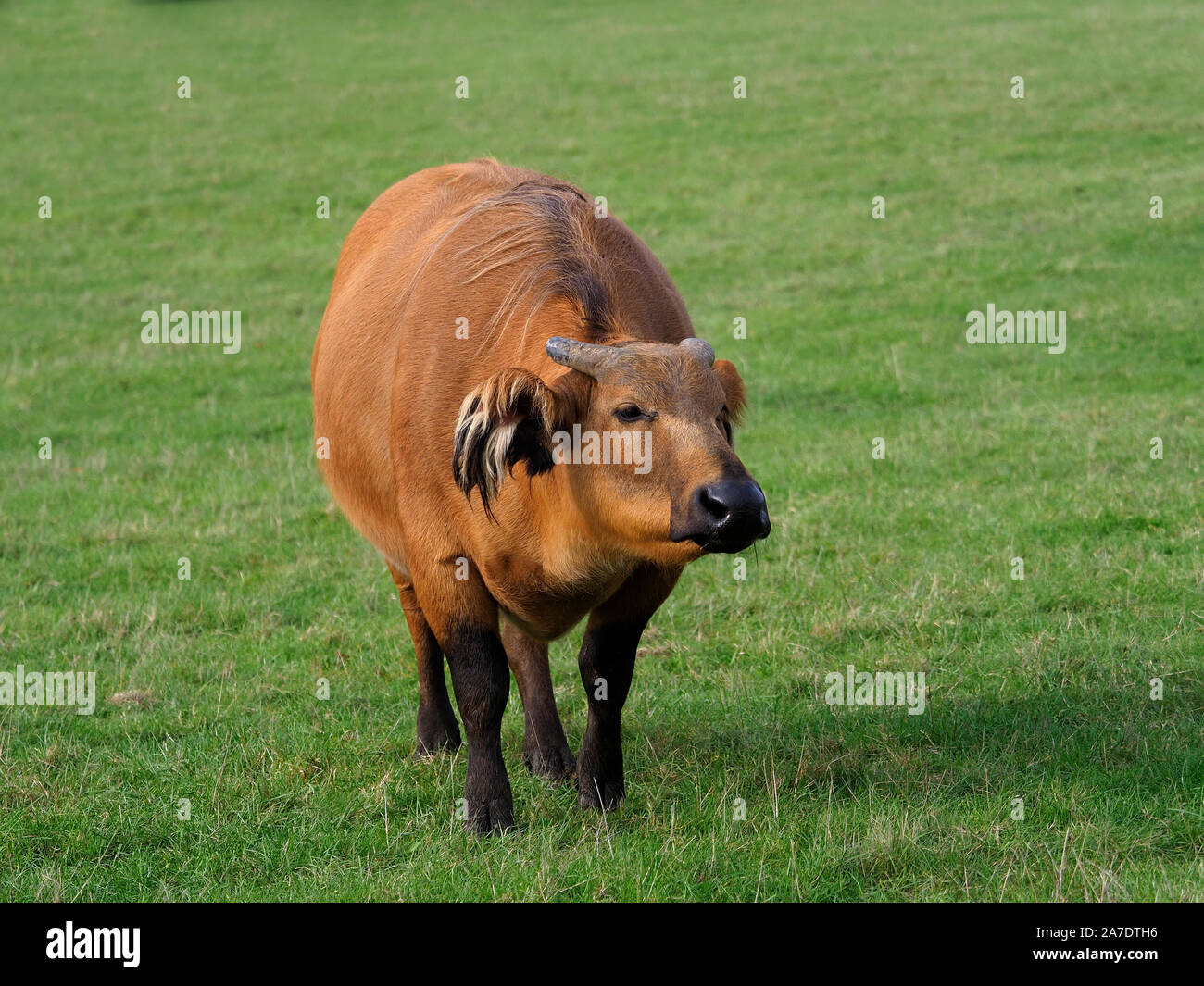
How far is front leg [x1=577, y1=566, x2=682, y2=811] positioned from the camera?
557 cm

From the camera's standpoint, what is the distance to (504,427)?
15.8 feet

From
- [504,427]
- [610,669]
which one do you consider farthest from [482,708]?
[504,427]

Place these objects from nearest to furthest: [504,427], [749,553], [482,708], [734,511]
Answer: [734,511] → [504,427] → [482,708] → [749,553]

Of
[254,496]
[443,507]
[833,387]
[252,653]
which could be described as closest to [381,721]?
[252,653]

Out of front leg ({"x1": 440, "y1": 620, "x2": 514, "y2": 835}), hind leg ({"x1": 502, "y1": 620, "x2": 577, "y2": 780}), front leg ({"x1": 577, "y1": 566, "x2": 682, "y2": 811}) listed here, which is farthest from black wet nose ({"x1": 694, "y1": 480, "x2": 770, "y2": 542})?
hind leg ({"x1": 502, "y1": 620, "x2": 577, "y2": 780})

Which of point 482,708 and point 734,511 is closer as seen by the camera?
point 734,511

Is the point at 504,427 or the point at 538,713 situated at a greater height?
the point at 504,427

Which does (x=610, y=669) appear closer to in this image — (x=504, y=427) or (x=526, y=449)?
(x=526, y=449)

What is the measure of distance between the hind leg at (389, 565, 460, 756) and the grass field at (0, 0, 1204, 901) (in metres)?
0.15

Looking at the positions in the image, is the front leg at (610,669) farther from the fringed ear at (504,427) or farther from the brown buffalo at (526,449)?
the fringed ear at (504,427)

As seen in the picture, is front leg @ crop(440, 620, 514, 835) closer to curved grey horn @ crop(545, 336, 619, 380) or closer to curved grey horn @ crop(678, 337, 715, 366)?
curved grey horn @ crop(545, 336, 619, 380)

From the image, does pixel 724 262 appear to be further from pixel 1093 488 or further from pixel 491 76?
pixel 491 76

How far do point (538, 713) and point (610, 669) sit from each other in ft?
2.85

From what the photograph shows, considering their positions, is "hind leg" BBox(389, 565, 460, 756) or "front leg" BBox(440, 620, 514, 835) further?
"hind leg" BBox(389, 565, 460, 756)
